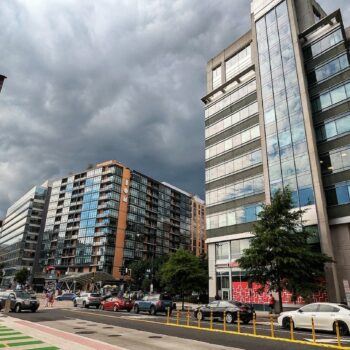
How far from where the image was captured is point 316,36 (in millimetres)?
37344

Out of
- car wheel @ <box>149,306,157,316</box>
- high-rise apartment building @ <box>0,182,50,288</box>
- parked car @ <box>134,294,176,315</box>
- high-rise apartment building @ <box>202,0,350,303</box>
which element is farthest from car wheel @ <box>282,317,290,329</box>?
high-rise apartment building @ <box>0,182,50,288</box>

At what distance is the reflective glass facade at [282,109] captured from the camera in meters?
33.8

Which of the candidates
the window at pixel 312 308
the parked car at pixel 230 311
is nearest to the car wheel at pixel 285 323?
the window at pixel 312 308

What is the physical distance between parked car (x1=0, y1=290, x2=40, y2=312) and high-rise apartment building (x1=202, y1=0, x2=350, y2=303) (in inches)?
834

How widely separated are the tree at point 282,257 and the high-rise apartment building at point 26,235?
104m

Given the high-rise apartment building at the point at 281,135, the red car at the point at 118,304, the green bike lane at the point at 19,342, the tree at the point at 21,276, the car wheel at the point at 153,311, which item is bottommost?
the green bike lane at the point at 19,342

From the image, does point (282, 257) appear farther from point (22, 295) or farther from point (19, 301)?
point (22, 295)

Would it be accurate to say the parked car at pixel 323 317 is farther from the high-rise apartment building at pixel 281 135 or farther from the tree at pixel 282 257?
the high-rise apartment building at pixel 281 135

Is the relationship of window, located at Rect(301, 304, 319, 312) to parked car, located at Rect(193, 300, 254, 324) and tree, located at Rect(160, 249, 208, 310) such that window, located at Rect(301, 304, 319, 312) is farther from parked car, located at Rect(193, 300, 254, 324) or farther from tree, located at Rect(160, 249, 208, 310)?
tree, located at Rect(160, 249, 208, 310)

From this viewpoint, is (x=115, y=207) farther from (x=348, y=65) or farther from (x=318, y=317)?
(x=318, y=317)

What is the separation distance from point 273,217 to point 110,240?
234 feet

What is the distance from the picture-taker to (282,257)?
85.8ft

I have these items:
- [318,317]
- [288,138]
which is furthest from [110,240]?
[318,317]

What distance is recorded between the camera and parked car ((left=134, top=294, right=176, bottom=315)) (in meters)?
27.2
